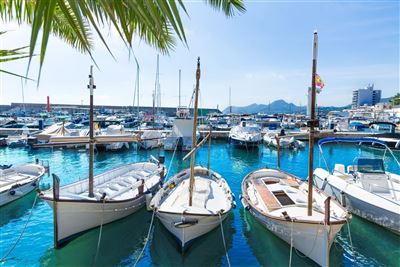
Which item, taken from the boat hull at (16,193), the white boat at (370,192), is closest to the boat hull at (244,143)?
the white boat at (370,192)

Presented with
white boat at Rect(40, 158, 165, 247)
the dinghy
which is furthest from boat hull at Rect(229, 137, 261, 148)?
the dinghy

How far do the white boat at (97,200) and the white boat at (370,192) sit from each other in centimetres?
1071

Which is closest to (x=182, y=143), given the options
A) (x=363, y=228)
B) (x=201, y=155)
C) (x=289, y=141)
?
(x=201, y=155)

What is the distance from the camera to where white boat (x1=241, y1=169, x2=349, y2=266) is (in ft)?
29.8

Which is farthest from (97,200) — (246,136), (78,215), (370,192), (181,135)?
(246,136)

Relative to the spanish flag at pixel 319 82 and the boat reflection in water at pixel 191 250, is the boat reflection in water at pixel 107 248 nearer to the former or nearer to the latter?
the boat reflection in water at pixel 191 250

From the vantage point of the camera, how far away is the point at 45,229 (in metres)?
12.9

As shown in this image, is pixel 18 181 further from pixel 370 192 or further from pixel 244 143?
pixel 244 143

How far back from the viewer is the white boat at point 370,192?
1198 cm

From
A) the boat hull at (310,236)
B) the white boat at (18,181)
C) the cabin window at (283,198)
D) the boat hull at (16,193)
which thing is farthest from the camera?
the white boat at (18,181)

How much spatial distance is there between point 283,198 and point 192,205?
4582 mm

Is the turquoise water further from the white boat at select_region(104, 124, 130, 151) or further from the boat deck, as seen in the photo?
the white boat at select_region(104, 124, 130, 151)

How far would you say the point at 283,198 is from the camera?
506 inches

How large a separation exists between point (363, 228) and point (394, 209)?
189 cm
